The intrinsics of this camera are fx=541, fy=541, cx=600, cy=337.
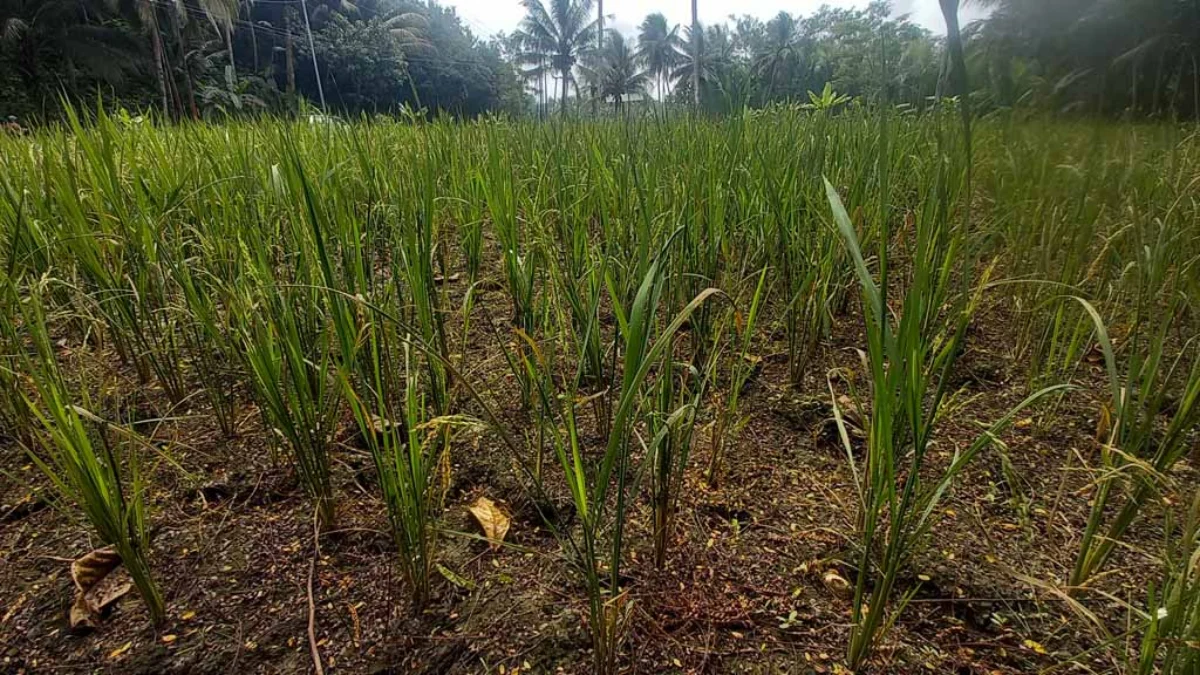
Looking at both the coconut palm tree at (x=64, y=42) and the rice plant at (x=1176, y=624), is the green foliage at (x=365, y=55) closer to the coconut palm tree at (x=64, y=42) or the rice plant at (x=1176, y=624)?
the coconut palm tree at (x=64, y=42)

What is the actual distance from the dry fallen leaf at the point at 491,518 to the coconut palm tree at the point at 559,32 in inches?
1398

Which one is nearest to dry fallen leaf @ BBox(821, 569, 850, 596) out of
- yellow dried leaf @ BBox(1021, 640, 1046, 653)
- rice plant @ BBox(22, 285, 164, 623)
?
yellow dried leaf @ BBox(1021, 640, 1046, 653)

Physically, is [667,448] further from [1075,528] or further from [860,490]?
[1075,528]

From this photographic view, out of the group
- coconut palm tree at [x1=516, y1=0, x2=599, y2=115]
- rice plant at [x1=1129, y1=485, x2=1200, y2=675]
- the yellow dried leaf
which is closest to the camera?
rice plant at [x1=1129, y1=485, x2=1200, y2=675]

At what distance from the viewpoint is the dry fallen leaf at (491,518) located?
2.32ft

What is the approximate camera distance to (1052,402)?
35.2 inches

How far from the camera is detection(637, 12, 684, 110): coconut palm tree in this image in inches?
1391

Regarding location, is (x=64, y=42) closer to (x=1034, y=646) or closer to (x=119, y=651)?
(x=119, y=651)

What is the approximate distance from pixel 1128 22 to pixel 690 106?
3.94ft

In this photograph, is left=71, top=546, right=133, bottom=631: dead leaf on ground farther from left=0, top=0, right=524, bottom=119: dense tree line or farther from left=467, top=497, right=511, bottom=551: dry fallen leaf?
left=0, top=0, right=524, bottom=119: dense tree line

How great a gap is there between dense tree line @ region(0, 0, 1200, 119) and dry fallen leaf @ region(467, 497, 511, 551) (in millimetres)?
647

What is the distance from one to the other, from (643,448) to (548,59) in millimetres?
36478

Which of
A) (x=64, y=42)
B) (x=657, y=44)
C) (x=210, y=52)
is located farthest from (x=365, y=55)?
(x=657, y=44)

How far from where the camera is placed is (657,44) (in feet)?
116
